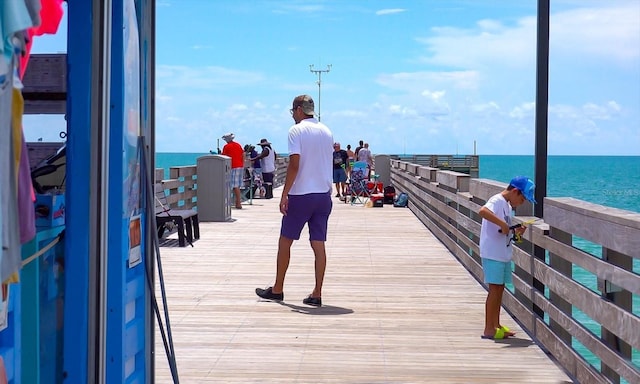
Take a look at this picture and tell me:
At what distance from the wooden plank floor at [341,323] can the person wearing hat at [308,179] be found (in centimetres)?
72

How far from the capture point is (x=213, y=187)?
17.3 m

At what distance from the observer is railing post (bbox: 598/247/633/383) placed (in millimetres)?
4961

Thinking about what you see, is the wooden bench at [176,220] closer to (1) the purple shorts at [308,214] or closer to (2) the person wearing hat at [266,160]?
(1) the purple shorts at [308,214]

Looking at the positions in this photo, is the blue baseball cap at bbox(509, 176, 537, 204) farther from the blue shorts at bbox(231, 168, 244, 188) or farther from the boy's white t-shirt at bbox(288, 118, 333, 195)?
the blue shorts at bbox(231, 168, 244, 188)

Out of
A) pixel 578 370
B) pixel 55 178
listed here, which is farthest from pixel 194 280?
pixel 55 178

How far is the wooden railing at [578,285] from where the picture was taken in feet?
15.9

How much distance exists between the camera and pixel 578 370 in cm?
568

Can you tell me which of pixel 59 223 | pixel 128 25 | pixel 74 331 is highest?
pixel 128 25

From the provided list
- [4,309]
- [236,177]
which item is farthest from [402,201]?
[4,309]

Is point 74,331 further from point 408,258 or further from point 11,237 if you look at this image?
point 408,258

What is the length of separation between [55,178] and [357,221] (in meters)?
14.6

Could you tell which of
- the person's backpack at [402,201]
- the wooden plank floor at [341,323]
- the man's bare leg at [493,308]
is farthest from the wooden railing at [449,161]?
the man's bare leg at [493,308]

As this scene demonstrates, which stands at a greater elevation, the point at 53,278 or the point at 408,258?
the point at 53,278

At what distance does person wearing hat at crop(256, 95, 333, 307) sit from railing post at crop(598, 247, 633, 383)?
3.29 m
